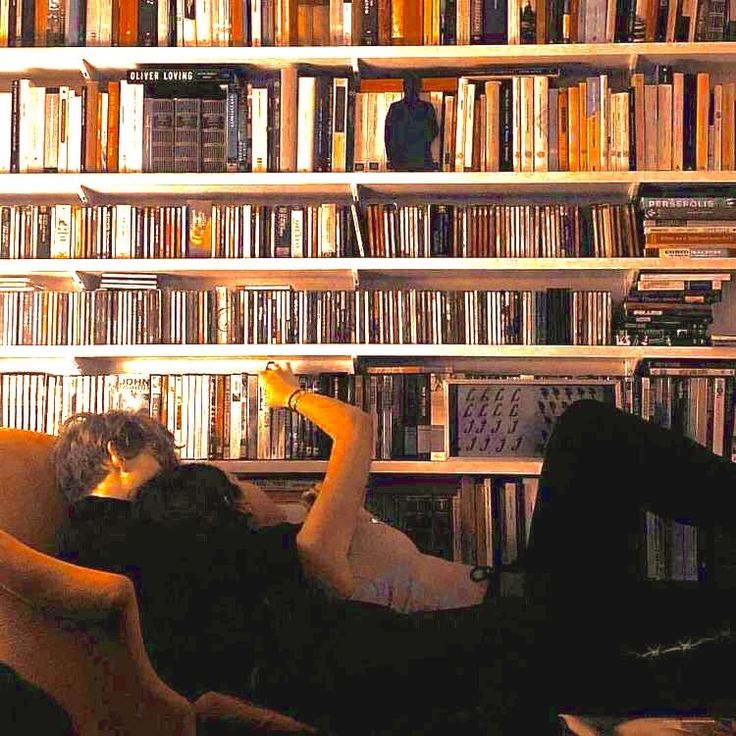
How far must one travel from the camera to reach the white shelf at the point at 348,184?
2643mm

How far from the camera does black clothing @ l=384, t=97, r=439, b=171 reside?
106 inches

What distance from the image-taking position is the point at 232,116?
8.94ft

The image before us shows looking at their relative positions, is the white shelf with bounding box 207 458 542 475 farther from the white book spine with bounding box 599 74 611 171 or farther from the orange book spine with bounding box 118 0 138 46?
the orange book spine with bounding box 118 0 138 46

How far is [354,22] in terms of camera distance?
271 cm

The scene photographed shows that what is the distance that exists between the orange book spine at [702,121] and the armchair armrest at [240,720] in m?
1.80

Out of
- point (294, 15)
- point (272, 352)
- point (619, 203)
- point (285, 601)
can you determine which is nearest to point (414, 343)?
point (272, 352)

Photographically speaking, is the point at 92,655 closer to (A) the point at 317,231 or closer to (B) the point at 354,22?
(A) the point at 317,231

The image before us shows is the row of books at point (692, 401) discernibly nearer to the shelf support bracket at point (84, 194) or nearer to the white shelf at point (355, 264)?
the white shelf at point (355, 264)

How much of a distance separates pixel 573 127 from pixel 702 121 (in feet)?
1.07

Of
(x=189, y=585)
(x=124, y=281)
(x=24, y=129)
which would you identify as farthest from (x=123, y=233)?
(x=189, y=585)

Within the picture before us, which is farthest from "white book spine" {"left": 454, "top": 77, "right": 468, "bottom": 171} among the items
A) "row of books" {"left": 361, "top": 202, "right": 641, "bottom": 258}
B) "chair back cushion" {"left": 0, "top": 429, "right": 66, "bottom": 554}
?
"chair back cushion" {"left": 0, "top": 429, "right": 66, "bottom": 554}

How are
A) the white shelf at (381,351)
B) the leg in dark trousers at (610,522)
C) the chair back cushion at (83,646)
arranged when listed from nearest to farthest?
the chair back cushion at (83,646)
the leg in dark trousers at (610,522)
the white shelf at (381,351)

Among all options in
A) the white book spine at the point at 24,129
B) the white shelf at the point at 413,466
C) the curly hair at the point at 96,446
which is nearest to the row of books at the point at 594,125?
the white shelf at the point at 413,466

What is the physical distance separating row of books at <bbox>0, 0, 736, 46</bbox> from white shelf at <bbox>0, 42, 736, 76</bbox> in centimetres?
4
